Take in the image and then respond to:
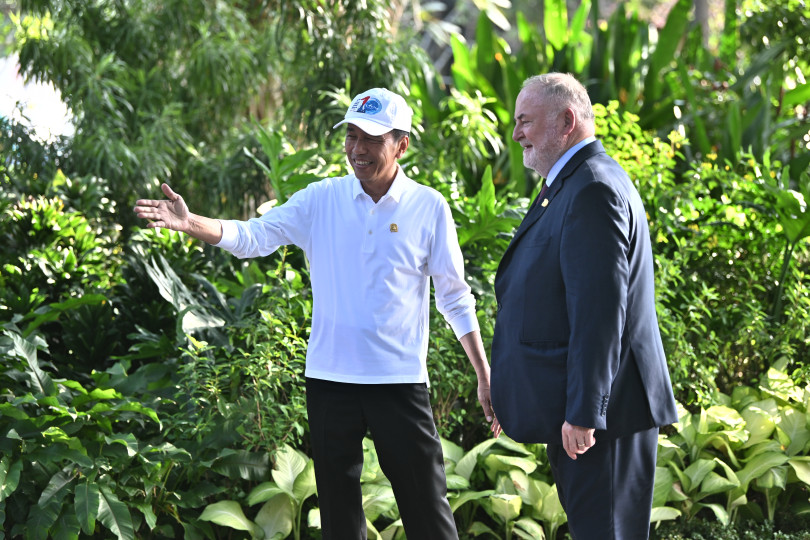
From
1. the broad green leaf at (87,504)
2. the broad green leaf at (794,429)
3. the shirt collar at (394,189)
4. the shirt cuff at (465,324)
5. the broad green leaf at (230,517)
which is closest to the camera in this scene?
the shirt collar at (394,189)

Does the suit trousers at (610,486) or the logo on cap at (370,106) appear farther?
the logo on cap at (370,106)

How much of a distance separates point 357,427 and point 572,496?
740 millimetres

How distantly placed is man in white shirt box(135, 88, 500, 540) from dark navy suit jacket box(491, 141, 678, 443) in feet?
1.14

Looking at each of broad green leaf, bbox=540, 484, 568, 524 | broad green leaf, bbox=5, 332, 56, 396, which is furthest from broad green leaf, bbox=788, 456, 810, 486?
broad green leaf, bbox=5, 332, 56, 396

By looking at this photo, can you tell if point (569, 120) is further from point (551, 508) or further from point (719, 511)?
point (719, 511)

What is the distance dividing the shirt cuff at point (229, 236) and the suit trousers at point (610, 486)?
1149 millimetres

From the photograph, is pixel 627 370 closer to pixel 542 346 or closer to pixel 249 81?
pixel 542 346

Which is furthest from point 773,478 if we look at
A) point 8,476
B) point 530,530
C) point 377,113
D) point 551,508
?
point 8,476

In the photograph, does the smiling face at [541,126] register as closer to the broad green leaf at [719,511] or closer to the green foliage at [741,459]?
Answer: the green foliage at [741,459]

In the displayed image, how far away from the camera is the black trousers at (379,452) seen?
2.79 m

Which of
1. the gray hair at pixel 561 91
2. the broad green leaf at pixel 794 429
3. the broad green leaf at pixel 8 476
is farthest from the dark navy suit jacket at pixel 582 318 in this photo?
the broad green leaf at pixel 794 429

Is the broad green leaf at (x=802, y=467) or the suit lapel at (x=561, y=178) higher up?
the suit lapel at (x=561, y=178)

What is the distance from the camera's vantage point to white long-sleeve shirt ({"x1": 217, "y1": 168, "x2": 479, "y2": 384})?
109 inches

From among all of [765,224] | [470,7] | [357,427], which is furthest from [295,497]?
[470,7]
